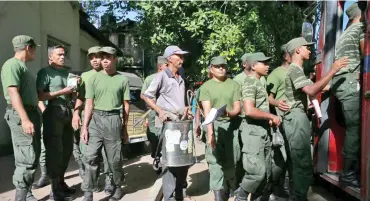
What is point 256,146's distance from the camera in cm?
451

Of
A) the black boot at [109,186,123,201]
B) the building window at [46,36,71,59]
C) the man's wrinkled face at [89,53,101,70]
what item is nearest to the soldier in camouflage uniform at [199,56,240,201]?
the black boot at [109,186,123,201]

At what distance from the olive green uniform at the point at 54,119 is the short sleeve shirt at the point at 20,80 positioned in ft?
1.58

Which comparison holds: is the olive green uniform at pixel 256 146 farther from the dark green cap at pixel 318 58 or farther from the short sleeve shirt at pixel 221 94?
the dark green cap at pixel 318 58

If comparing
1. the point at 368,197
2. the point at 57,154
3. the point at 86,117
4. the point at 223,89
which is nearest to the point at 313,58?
the point at 223,89

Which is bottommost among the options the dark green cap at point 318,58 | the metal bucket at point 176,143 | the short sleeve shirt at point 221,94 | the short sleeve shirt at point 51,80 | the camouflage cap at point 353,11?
the metal bucket at point 176,143

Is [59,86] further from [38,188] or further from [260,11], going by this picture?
[260,11]

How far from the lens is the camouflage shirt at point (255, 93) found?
454cm

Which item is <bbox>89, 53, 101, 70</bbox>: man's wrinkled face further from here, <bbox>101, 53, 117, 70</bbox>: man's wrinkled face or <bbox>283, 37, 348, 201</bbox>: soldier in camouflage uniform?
<bbox>283, 37, 348, 201</bbox>: soldier in camouflage uniform

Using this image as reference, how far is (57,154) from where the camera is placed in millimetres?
5199

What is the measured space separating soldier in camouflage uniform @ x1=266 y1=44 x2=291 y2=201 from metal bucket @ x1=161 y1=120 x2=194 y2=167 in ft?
3.73

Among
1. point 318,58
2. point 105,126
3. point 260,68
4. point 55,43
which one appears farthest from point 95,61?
point 55,43

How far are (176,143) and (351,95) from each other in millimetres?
2088

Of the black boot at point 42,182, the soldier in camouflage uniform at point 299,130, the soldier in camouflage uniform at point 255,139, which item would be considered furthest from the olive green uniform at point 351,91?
the black boot at point 42,182

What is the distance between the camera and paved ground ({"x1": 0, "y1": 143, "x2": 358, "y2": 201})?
545 centimetres
